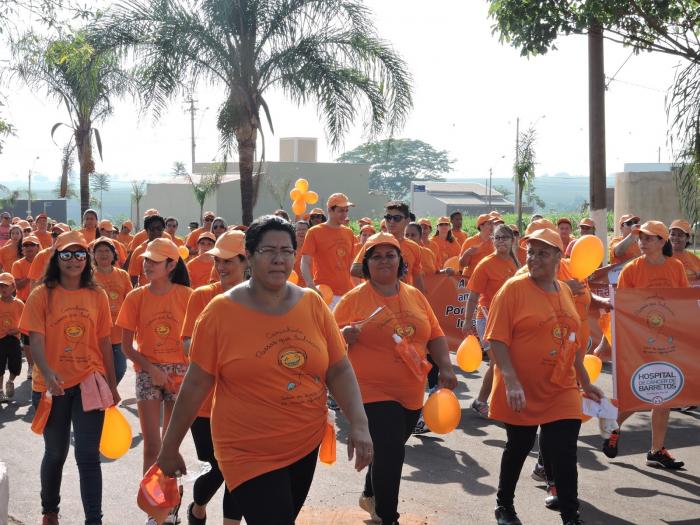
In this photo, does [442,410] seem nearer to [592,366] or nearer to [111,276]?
[592,366]

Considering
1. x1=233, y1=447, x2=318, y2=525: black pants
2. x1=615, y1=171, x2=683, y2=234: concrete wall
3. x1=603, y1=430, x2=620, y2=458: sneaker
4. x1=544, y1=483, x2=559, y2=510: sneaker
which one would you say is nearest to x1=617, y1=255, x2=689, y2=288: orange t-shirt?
x1=603, y1=430, x2=620, y2=458: sneaker

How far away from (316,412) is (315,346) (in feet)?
0.96

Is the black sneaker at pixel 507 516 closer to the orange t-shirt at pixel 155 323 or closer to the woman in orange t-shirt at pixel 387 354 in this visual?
the woman in orange t-shirt at pixel 387 354

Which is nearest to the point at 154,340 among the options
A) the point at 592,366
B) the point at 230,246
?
the point at 230,246

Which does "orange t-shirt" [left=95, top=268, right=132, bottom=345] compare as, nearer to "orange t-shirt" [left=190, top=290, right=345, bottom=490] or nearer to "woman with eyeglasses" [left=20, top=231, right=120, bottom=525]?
"woman with eyeglasses" [left=20, top=231, right=120, bottom=525]

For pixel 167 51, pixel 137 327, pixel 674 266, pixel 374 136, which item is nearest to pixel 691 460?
pixel 674 266

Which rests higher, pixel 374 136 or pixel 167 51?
pixel 167 51

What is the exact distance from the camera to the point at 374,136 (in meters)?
18.2

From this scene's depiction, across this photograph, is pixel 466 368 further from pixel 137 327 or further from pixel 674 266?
pixel 137 327

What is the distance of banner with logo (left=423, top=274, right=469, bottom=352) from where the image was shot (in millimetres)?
12414

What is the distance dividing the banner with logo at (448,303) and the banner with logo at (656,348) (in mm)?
4454

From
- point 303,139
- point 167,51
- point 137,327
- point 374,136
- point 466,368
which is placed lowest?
point 466,368

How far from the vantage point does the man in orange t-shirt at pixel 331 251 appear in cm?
988

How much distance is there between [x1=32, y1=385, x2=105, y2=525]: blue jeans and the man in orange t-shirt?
4022 mm
